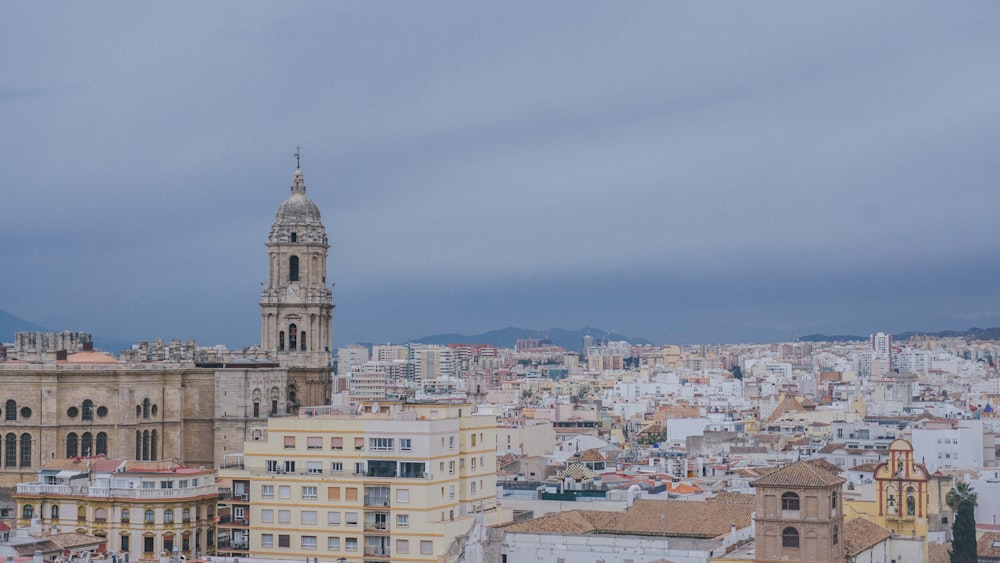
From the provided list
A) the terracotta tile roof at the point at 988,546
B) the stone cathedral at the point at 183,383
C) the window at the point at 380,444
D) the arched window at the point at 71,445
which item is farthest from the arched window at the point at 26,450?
the terracotta tile roof at the point at 988,546

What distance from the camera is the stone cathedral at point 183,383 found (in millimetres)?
64688

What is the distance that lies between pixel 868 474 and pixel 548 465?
58.0 ft

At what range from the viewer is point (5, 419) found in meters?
64.8

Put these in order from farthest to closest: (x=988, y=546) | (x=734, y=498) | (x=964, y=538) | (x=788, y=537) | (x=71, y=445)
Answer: (x=988, y=546) < (x=71, y=445) < (x=964, y=538) < (x=734, y=498) < (x=788, y=537)

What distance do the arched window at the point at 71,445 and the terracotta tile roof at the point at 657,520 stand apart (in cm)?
2034

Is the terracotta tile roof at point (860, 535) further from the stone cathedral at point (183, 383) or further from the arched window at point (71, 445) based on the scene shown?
the arched window at point (71, 445)

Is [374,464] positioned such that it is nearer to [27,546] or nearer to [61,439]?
[27,546]

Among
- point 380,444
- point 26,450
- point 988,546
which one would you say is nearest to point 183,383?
point 26,450

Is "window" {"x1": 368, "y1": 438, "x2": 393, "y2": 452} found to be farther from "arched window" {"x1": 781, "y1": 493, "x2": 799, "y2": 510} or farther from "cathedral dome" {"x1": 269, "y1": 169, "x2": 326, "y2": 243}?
"cathedral dome" {"x1": 269, "y1": 169, "x2": 326, "y2": 243}

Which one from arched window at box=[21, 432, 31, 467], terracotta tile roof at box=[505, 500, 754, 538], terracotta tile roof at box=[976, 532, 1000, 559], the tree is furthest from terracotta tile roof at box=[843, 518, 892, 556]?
arched window at box=[21, 432, 31, 467]

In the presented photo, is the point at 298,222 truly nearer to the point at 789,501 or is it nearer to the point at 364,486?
the point at 364,486

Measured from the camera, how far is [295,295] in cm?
7556

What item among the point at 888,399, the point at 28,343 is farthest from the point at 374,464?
the point at 888,399

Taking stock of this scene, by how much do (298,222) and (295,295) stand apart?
3319 mm
